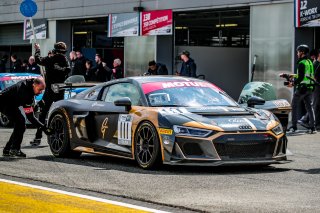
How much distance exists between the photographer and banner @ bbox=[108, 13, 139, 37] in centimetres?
1113

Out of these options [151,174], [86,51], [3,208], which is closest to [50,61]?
[151,174]

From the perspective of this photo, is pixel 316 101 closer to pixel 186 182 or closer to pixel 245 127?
pixel 245 127

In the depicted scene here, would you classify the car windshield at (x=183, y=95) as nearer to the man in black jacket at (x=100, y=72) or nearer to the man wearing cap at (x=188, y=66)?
the man wearing cap at (x=188, y=66)

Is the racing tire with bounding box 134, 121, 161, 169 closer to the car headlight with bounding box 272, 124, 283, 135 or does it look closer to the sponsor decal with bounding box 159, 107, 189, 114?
the sponsor decal with bounding box 159, 107, 189, 114

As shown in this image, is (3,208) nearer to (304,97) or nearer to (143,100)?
(143,100)

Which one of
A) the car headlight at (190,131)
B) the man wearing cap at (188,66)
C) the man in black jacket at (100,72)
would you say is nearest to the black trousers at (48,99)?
the car headlight at (190,131)

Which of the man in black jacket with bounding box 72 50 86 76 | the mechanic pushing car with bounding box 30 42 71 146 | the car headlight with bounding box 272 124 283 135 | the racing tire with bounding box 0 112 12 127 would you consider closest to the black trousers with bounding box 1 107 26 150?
the mechanic pushing car with bounding box 30 42 71 146

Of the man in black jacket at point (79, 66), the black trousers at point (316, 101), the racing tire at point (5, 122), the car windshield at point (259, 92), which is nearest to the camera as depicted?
the car windshield at point (259, 92)

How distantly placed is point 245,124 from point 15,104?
156 inches

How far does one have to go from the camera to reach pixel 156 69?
2416 centimetres

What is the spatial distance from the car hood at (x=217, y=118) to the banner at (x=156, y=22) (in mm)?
16463

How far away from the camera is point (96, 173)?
11406mm

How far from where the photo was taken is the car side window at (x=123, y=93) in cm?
1250

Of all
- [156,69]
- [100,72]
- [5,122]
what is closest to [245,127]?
[5,122]
